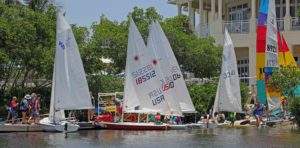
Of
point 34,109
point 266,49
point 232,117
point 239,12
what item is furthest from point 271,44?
point 239,12

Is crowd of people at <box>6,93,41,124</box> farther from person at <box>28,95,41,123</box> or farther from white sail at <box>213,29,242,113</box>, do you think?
white sail at <box>213,29,242,113</box>

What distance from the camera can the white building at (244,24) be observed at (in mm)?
57469

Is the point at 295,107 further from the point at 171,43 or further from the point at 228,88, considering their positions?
the point at 171,43

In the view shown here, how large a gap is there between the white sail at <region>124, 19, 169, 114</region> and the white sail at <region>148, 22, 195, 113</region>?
0.84 m

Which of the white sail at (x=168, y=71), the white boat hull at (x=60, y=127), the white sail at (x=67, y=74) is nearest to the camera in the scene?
the white boat hull at (x=60, y=127)

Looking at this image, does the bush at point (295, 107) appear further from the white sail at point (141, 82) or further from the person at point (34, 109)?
the person at point (34, 109)

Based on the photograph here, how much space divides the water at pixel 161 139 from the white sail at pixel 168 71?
321 centimetres

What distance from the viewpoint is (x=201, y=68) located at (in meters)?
51.9

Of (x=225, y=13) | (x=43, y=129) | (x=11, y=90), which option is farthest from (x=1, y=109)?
(x=225, y=13)

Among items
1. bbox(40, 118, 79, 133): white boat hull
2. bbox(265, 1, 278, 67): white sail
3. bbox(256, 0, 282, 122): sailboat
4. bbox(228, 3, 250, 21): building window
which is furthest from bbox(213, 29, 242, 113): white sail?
bbox(228, 3, 250, 21): building window

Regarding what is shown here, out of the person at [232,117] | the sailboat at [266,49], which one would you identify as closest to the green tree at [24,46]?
the person at [232,117]

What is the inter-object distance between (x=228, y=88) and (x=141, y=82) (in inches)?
253

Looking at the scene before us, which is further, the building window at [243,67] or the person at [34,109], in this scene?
the building window at [243,67]

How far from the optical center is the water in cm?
2894
